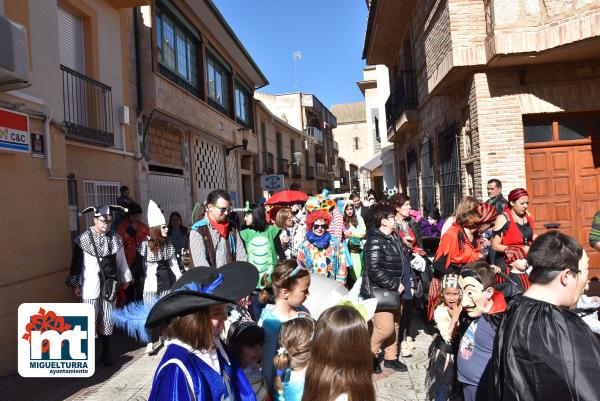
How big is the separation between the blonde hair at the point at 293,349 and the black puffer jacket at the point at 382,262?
228cm

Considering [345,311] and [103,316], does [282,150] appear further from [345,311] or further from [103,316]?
[345,311]

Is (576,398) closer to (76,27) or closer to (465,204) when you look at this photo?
(465,204)

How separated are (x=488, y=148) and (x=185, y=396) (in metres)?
7.75

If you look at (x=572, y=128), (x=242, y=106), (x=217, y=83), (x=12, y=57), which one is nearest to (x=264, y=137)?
(x=242, y=106)

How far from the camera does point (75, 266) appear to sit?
5.63 meters

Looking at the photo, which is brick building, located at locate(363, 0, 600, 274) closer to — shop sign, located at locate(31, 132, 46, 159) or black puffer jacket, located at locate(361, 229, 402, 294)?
black puffer jacket, located at locate(361, 229, 402, 294)

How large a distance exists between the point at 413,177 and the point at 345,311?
1588cm

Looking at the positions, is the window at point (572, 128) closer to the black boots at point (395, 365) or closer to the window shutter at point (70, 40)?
the black boots at point (395, 365)

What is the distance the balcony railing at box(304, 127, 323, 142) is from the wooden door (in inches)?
1202

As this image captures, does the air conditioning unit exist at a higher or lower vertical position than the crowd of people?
higher

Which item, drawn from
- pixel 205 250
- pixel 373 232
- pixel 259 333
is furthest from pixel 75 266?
pixel 259 333

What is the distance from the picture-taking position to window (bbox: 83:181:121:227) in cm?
852

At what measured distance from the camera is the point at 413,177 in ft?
58.1

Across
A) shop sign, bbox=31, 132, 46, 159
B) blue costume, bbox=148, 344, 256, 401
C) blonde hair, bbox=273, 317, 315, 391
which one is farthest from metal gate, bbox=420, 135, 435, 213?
blue costume, bbox=148, 344, 256, 401
